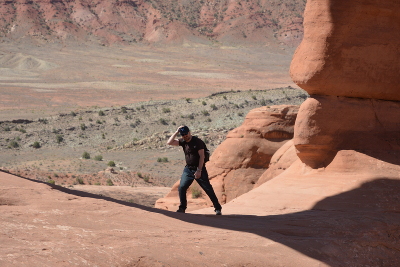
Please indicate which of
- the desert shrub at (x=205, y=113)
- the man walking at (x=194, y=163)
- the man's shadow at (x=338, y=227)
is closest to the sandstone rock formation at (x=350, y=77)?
the man's shadow at (x=338, y=227)

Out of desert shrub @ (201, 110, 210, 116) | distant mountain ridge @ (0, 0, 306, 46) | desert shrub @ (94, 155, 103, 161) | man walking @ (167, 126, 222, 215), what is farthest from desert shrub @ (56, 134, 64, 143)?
distant mountain ridge @ (0, 0, 306, 46)

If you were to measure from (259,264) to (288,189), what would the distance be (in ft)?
16.4

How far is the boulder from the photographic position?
1088 cm

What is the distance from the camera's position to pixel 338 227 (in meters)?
7.75

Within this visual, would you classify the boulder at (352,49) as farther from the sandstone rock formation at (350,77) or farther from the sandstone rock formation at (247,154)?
the sandstone rock formation at (247,154)

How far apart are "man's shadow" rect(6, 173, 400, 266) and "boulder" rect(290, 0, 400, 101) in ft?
7.94

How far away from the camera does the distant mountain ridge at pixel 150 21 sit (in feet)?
300

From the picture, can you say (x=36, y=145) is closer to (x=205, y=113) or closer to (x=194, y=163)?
(x=205, y=113)

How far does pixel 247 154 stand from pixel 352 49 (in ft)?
20.5

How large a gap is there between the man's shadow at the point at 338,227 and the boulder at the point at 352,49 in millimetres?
2420

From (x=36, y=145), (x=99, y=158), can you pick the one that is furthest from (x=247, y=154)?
(x=36, y=145)

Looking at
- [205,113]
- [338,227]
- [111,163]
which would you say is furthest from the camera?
[205,113]

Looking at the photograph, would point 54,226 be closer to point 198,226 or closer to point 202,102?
point 198,226

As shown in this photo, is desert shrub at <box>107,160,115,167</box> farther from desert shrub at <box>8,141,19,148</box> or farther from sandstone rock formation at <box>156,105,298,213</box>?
sandstone rock formation at <box>156,105,298,213</box>
